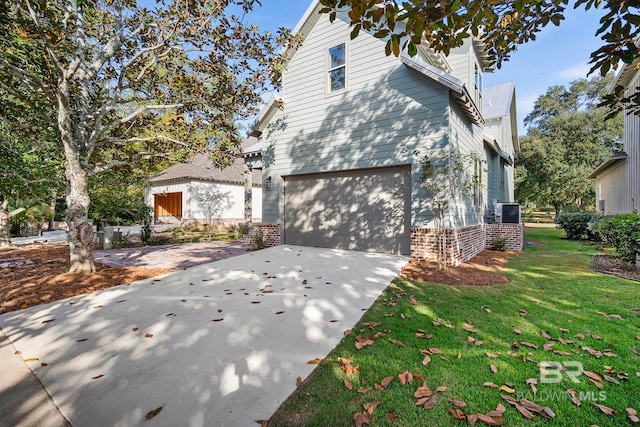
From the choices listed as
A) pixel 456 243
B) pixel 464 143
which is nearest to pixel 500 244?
pixel 456 243

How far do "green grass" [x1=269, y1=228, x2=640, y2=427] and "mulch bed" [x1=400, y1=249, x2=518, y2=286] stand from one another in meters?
0.41

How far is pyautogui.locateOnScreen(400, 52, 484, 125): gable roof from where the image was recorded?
6.79 meters

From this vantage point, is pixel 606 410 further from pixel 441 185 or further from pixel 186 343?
pixel 441 185

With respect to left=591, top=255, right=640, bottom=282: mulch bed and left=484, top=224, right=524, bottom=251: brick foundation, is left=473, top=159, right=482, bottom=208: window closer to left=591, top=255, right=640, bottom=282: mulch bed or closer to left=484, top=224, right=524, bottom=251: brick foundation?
left=484, top=224, right=524, bottom=251: brick foundation

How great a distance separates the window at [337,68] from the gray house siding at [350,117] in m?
0.19

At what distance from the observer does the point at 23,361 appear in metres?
2.82

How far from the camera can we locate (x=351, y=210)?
8.85 metres

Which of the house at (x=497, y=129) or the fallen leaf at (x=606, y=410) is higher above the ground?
the house at (x=497, y=129)

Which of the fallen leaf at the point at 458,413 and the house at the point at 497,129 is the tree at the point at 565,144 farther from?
the fallen leaf at the point at 458,413

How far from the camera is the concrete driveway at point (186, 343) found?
2.21 metres

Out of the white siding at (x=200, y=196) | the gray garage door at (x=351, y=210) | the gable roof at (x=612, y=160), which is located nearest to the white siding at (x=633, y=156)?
the gable roof at (x=612, y=160)

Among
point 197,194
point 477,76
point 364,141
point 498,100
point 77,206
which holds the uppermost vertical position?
point 498,100

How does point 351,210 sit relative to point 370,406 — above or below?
above

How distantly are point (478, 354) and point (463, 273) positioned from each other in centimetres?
368
